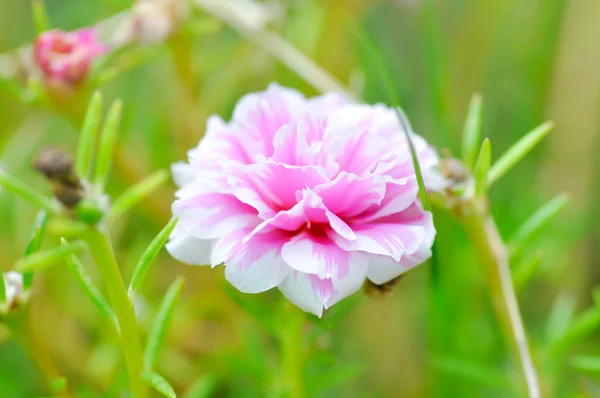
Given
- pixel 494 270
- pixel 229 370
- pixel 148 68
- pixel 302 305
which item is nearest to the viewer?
pixel 302 305

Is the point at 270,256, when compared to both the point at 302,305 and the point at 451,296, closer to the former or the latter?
the point at 302,305

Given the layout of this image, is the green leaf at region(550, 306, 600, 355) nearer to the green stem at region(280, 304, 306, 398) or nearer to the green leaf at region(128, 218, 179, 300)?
the green stem at region(280, 304, 306, 398)

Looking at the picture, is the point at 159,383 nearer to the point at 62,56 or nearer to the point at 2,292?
the point at 2,292

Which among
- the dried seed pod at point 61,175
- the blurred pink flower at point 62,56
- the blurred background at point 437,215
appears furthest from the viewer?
the blurred background at point 437,215

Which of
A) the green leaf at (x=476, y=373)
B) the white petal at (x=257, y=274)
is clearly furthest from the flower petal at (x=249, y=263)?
the green leaf at (x=476, y=373)

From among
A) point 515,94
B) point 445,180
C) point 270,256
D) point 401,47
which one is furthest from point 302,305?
point 401,47

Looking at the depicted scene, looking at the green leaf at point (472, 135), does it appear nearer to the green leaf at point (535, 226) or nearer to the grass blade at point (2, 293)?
the green leaf at point (535, 226)

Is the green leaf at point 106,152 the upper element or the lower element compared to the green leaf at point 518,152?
upper

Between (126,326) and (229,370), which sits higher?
(126,326)
